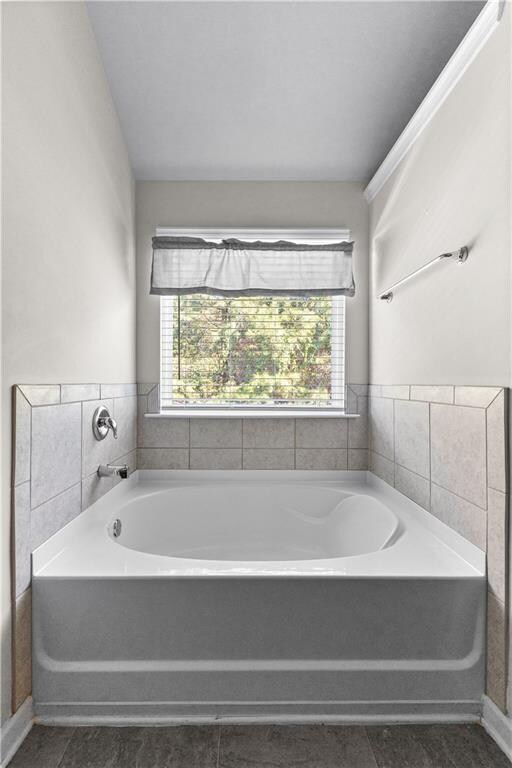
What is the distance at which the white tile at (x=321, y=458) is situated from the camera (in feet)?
Answer: 8.64

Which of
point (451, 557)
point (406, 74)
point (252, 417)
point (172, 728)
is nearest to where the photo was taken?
point (172, 728)

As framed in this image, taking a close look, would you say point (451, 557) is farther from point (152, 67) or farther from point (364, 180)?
point (152, 67)

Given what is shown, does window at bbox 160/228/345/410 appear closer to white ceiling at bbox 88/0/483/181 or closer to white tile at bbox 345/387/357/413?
white tile at bbox 345/387/357/413

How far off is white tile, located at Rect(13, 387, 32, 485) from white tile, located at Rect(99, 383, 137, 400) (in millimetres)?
666

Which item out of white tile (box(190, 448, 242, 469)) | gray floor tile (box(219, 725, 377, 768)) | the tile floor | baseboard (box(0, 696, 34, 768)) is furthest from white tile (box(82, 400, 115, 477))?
gray floor tile (box(219, 725, 377, 768))

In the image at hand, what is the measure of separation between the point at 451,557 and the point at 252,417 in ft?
4.41

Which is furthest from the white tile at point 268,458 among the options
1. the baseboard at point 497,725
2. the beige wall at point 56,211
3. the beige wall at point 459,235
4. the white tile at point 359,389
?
the baseboard at point 497,725

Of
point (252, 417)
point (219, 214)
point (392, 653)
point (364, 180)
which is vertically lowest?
point (392, 653)

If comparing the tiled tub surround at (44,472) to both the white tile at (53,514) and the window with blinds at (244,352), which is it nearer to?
the white tile at (53,514)

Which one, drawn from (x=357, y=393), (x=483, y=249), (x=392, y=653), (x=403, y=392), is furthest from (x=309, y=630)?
(x=357, y=393)

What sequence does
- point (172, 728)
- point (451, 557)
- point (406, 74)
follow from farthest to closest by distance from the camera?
point (406, 74) → point (451, 557) → point (172, 728)

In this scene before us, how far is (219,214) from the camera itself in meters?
2.66

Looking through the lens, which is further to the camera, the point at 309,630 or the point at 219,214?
the point at 219,214

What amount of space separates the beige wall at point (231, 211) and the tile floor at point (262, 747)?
5.65 ft
